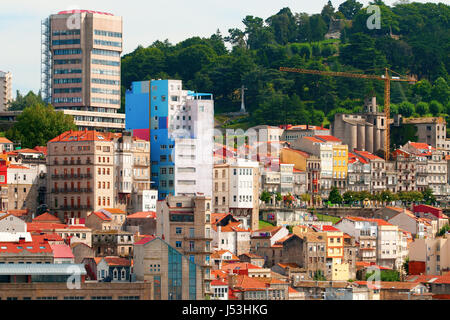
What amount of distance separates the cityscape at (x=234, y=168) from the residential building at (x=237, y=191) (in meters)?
0.14

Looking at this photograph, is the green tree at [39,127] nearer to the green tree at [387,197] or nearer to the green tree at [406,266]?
the green tree at [387,197]

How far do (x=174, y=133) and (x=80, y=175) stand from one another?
14.5m

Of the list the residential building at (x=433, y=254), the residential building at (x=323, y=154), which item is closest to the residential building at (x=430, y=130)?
the residential building at (x=323, y=154)

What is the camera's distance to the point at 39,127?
12262cm

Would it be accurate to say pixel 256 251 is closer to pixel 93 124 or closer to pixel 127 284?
pixel 127 284

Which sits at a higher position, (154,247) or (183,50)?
(183,50)

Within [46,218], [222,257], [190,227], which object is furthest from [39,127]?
[190,227]

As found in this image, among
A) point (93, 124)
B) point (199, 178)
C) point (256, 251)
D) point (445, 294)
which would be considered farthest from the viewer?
point (93, 124)

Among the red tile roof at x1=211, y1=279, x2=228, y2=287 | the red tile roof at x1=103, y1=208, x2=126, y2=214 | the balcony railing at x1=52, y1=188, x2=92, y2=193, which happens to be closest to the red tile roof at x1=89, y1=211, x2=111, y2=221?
the red tile roof at x1=103, y1=208, x2=126, y2=214

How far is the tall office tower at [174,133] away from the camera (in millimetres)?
103562

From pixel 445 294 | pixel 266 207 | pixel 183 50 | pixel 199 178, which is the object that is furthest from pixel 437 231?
pixel 183 50

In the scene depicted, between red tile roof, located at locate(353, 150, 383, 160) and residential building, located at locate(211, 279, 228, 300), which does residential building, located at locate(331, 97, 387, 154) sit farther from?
residential building, located at locate(211, 279, 228, 300)

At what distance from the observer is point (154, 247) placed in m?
65.6
